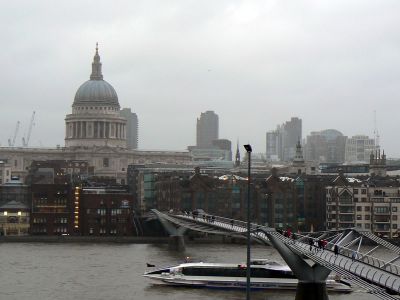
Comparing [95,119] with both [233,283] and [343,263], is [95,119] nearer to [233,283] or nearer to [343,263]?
[233,283]

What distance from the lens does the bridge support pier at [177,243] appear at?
76.9 meters

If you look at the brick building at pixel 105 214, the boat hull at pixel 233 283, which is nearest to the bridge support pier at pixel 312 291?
the boat hull at pixel 233 283

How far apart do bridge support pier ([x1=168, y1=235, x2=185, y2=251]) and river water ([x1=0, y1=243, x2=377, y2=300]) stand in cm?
75

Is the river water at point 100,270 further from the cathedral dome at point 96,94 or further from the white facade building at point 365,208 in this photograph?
the cathedral dome at point 96,94

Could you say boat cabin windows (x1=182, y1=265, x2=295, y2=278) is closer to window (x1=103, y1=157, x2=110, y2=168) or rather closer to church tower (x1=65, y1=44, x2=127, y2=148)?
window (x1=103, y1=157, x2=110, y2=168)

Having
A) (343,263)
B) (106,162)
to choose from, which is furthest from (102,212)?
(106,162)

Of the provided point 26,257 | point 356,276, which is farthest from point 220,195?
point 356,276

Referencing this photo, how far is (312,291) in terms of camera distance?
36.3 meters

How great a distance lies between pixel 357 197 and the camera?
92.5m

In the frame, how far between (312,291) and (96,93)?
13340 centimetres

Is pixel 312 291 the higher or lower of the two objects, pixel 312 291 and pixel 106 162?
the lower

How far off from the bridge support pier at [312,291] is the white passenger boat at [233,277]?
13920 mm

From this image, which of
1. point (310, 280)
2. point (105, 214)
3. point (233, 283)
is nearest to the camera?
point (310, 280)

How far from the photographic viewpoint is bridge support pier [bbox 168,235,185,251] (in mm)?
76925
